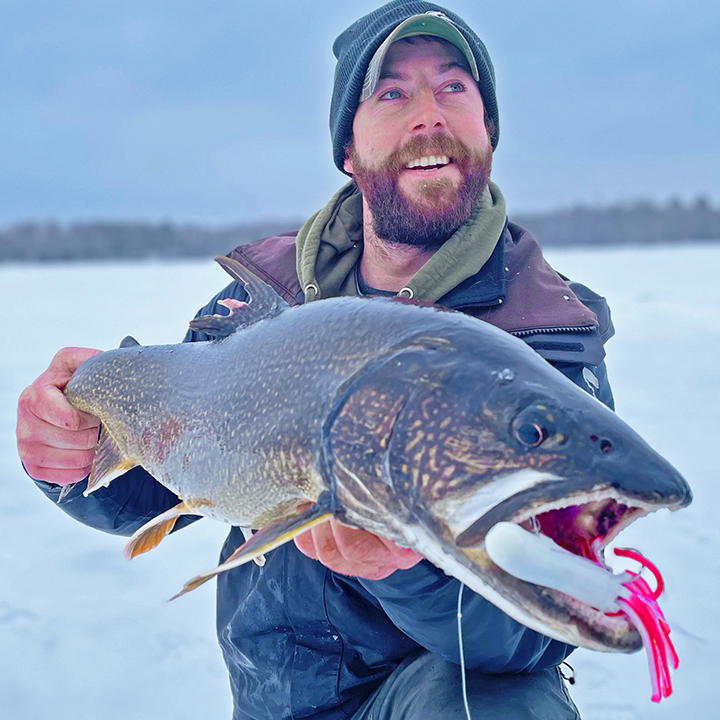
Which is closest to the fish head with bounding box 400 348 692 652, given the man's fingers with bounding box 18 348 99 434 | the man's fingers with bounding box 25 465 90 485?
the man's fingers with bounding box 18 348 99 434

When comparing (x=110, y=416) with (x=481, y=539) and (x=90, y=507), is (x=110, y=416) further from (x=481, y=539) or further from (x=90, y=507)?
(x=481, y=539)

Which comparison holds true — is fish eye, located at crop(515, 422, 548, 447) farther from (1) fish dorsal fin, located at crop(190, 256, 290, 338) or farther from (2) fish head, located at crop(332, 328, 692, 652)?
(1) fish dorsal fin, located at crop(190, 256, 290, 338)

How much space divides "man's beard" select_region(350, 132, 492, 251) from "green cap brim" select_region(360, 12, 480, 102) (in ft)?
1.15

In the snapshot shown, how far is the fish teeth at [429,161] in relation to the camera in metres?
3.25

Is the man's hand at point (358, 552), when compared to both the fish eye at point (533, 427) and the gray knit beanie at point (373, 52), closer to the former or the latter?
the fish eye at point (533, 427)

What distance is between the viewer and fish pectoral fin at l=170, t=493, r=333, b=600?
171 centimetres

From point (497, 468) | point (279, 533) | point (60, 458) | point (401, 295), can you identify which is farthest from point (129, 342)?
point (497, 468)

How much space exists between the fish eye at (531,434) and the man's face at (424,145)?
1.75m

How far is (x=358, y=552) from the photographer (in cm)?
191

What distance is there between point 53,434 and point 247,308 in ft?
3.23

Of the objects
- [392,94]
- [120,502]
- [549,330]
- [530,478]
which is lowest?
[120,502]

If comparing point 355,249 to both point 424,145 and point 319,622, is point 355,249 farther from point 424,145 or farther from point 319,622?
point 319,622

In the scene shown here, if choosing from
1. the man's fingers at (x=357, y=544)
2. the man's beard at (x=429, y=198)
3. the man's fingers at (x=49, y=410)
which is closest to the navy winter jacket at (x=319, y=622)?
the man's beard at (x=429, y=198)

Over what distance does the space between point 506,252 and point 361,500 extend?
158cm
